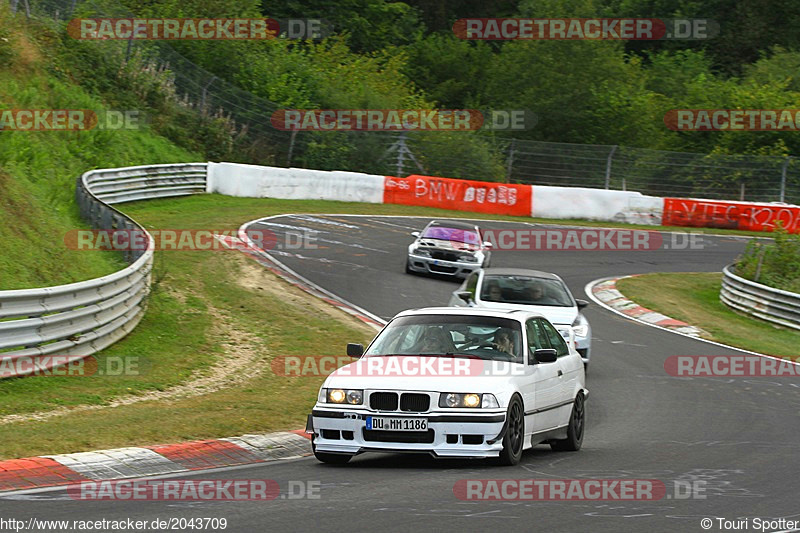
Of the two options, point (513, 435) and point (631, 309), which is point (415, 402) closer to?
point (513, 435)

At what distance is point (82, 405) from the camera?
12.2m

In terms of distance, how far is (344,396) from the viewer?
29.7ft

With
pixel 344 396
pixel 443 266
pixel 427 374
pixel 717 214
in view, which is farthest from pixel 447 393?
pixel 717 214

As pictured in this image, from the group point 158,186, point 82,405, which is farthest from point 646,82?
point 82,405

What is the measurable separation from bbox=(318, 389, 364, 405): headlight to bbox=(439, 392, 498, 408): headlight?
0.67m

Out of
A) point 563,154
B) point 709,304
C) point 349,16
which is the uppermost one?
point 349,16

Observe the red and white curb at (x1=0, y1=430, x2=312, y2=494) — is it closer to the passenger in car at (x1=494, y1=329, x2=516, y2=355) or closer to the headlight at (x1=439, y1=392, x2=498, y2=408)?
the headlight at (x1=439, y1=392, x2=498, y2=408)

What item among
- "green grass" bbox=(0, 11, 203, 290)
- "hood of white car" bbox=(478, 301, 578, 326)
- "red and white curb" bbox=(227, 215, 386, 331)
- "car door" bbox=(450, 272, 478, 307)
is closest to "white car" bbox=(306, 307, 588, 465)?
"hood of white car" bbox=(478, 301, 578, 326)

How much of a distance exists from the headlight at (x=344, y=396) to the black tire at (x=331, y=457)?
40 centimetres

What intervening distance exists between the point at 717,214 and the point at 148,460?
35.2 m

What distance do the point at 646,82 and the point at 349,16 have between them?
18780 mm

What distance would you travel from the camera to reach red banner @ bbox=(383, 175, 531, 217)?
132 ft

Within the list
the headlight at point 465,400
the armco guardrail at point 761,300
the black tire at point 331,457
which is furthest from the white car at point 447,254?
the headlight at point 465,400

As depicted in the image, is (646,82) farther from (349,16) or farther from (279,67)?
(279,67)
